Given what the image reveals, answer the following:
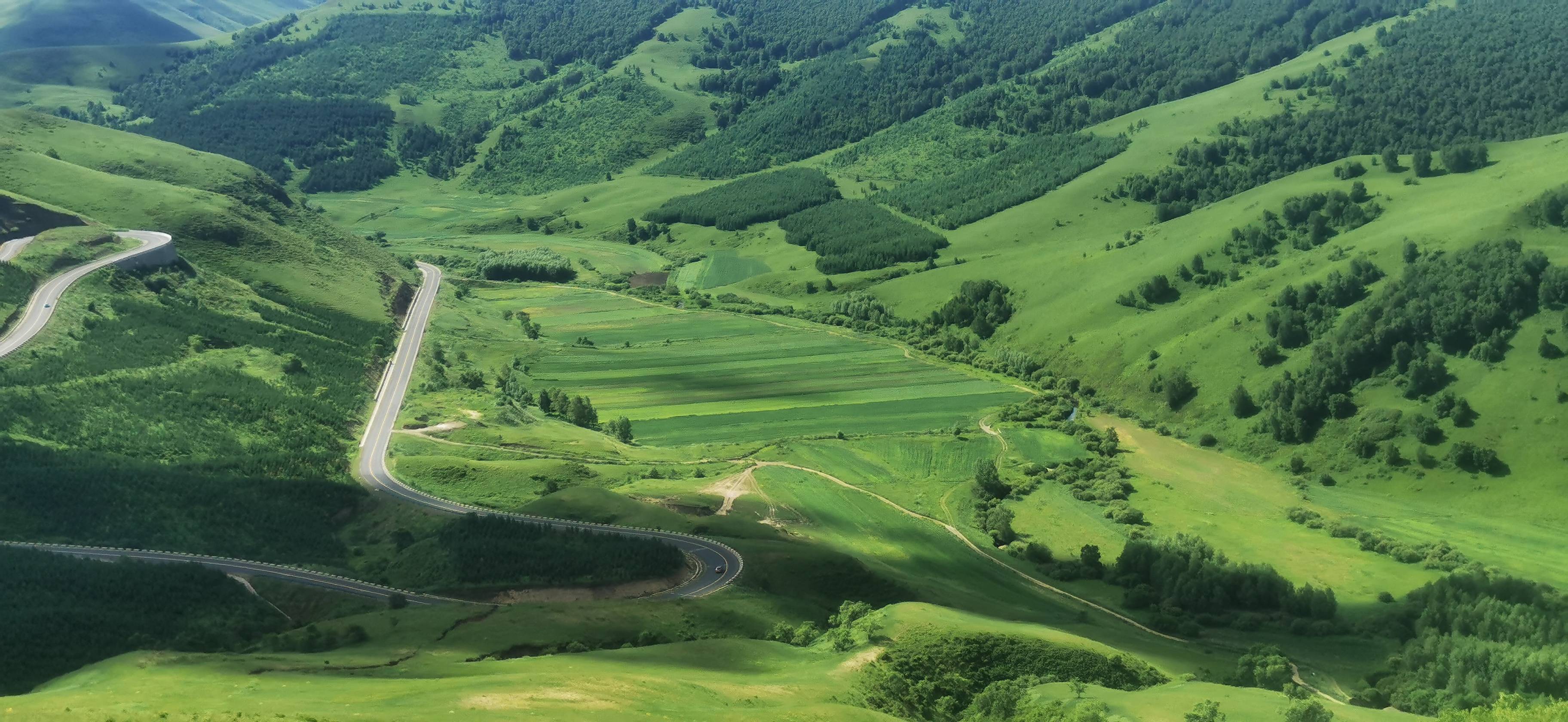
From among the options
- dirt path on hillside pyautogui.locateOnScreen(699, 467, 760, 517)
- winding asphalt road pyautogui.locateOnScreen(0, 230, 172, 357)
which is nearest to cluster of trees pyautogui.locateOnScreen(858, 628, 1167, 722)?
dirt path on hillside pyautogui.locateOnScreen(699, 467, 760, 517)

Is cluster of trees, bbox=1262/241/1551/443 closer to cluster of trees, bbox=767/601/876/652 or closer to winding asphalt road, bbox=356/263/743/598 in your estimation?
winding asphalt road, bbox=356/263/743/598

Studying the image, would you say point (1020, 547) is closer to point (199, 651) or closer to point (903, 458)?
point (903, 458)

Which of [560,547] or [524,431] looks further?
[524,431]

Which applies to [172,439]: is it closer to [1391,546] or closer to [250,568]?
[250,568]

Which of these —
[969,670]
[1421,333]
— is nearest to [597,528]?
[969,670]

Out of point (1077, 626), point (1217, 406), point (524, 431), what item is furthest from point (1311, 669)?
point (524, 431)
